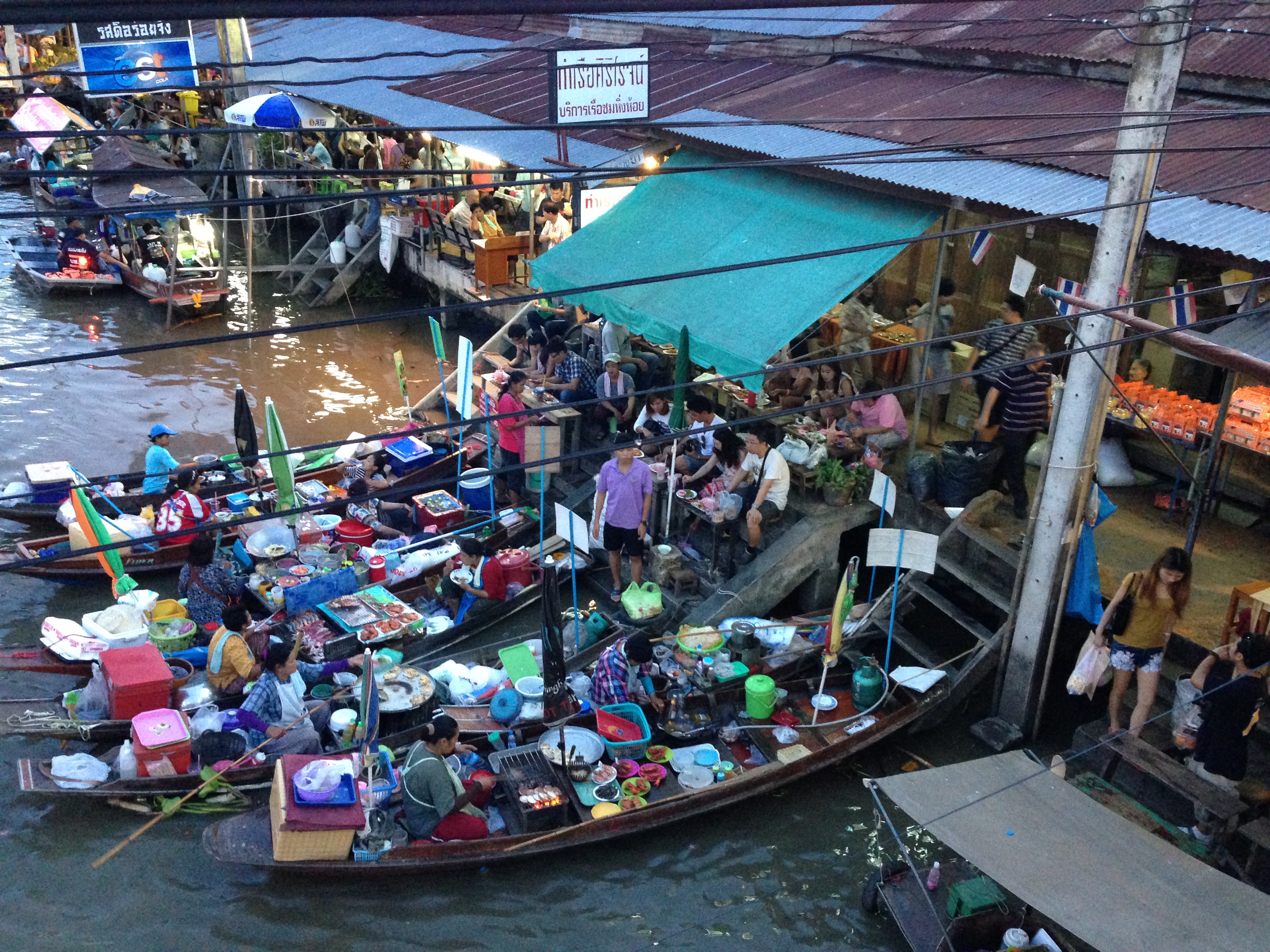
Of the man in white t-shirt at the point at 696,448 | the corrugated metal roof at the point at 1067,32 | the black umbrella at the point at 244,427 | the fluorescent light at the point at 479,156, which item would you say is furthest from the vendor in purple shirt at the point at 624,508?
the fluorescent light at the point at 479,156

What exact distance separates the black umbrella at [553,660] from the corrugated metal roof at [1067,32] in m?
5.85

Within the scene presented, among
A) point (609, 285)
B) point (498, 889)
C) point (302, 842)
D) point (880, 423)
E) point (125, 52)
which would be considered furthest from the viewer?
point (125, 52)

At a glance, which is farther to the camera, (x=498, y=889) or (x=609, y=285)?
(x=498, y=889)

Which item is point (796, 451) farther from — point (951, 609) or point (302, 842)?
point (302, 842)

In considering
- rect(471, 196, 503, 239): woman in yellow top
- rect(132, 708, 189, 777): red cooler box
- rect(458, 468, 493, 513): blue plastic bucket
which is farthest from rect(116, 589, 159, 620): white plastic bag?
rect(471, 196, 503, 239): woman in yellow top

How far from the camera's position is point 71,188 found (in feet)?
84.0

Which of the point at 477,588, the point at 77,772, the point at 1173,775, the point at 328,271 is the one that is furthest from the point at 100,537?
the point at 328,271

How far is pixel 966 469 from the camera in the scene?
34.7ft

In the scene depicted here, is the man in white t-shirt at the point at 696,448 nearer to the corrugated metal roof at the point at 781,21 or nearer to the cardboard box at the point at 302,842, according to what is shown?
the cardboard box at the point at 302,842

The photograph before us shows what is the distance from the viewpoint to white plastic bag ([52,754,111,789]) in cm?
855

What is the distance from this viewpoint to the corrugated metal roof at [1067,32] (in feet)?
35.0

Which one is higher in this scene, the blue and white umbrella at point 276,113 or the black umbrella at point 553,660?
the blue and white umbrella at point 276,113

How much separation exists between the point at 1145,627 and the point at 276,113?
1712cm

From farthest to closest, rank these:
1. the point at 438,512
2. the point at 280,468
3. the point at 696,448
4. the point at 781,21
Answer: the point at 781,21, the point at 438,512, the point at 696,448, the point at 280,468
